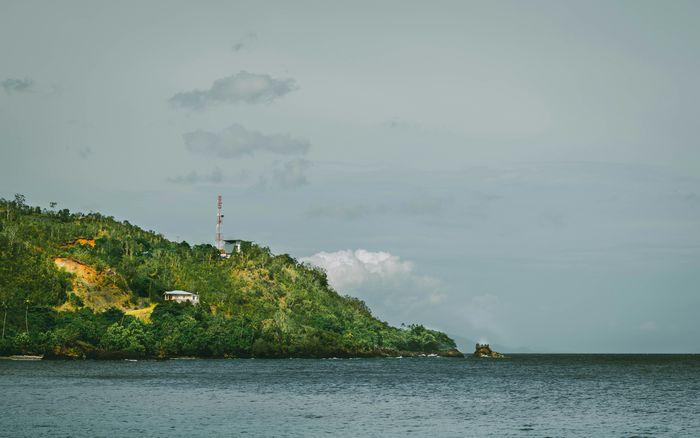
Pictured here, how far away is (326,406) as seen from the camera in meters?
100

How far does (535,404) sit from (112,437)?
59.5m

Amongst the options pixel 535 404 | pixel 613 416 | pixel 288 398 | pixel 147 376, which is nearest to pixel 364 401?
pixel 288 398

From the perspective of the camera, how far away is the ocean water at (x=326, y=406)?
7831cm

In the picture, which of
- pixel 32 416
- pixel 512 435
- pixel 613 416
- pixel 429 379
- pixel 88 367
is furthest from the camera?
pixel 88 367

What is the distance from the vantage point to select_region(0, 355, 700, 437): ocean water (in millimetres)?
78312

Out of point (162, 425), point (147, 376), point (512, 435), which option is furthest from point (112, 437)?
point (147, 376)

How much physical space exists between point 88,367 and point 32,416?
318 feet

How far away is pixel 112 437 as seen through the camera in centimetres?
6988

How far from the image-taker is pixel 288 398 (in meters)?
111

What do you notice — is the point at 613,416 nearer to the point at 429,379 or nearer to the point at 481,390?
the point at 481,390

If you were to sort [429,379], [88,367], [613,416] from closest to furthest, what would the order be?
[613,416], [429,379], [88,367]

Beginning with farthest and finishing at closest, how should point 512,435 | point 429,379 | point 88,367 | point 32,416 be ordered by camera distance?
point 88,367
point 429,379
point 32,416
point 512,435

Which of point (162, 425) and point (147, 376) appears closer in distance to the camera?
point (162, 425)

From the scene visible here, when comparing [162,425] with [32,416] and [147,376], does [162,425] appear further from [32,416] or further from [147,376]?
[147,376]
